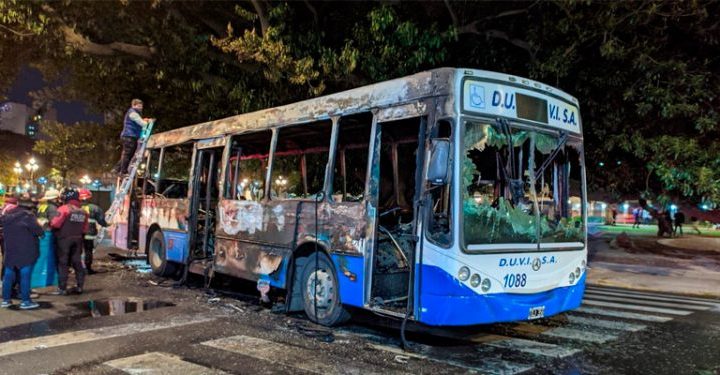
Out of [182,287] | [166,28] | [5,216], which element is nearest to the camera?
[5,216]

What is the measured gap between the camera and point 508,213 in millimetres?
6324

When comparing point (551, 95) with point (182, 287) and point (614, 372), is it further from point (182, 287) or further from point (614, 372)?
point (182, 287)

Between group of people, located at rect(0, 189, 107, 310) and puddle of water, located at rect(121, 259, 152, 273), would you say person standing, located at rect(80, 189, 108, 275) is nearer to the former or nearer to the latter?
group of people, located at rect(0, 189, 107, 310)

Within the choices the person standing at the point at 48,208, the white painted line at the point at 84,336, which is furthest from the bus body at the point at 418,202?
the person standing at the point at 48,208

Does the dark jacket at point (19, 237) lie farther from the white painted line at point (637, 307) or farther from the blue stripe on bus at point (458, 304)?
the white painted line at point (637, 307)

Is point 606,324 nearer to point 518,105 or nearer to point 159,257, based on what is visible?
point 518,105

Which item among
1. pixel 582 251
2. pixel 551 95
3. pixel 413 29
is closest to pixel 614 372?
pixel 582 251

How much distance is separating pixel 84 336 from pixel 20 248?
2400 mm

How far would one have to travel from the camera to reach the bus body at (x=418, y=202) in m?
5.90

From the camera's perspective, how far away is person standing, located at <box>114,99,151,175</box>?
37.8ft

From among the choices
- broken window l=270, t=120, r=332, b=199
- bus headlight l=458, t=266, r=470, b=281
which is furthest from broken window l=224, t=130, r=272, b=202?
bus headlight l=458, t=266, r=470, b=281

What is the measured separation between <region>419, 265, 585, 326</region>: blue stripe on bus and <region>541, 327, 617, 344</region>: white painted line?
44.6 inches

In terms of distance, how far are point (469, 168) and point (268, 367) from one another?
3.00 m

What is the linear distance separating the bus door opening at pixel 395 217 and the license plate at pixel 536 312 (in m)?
1.47
